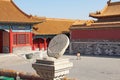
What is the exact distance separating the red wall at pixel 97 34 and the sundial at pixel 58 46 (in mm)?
20573

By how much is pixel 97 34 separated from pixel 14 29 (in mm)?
9149

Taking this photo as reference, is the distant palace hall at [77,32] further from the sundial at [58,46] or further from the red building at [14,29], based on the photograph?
the sundial at [58,46]

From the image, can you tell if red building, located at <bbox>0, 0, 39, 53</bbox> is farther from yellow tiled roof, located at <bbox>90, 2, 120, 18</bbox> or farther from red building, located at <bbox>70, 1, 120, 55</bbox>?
yellow tiled roof, located at <bbox>90, 2, 120, 18</bbox>

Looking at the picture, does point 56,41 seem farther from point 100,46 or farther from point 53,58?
point 100,46

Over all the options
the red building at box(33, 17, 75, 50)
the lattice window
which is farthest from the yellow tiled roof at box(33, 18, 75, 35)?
the lattice window

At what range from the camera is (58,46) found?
902cm

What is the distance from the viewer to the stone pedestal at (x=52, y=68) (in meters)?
8.18

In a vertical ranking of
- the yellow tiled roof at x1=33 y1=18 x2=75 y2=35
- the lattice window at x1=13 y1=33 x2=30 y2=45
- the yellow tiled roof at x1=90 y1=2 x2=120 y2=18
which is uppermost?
the yellow tiled roof at x1=90 y1=2 x2=120 y2=18

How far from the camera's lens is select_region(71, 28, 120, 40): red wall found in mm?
29109

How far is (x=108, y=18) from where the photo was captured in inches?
1312

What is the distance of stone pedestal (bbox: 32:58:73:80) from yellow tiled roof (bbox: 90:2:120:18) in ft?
82.0

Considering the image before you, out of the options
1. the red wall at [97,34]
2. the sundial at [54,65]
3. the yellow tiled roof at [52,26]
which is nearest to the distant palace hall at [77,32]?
the red wall at [97,34]

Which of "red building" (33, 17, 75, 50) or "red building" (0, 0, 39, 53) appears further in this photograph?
"red building" (33, 17, 75, 50)

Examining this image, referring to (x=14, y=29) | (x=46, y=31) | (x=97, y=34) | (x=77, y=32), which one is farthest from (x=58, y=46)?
(x=46, y=31)
